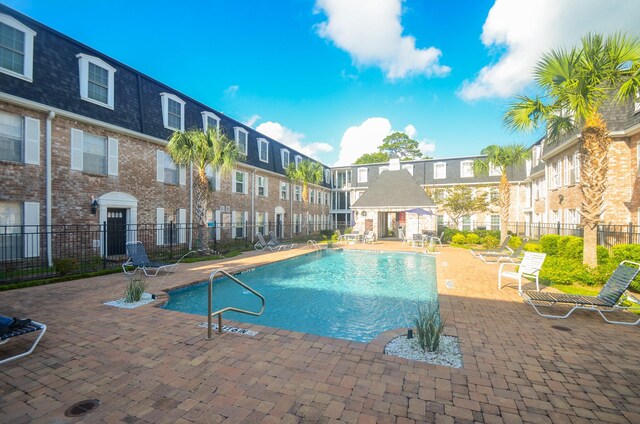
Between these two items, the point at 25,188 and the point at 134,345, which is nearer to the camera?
the point at 134,345

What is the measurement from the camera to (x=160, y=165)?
617 inches

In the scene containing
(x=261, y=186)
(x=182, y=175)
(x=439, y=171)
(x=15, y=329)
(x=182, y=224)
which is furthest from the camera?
(x=439, y=171)

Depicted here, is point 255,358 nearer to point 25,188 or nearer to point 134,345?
point 134,345

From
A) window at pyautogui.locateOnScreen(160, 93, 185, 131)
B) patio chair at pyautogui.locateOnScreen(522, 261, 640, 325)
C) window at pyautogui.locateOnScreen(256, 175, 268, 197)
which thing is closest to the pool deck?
patio chair at pyautogui.locateOnScreen(522, 261, 640, 325)

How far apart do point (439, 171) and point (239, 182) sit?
2306 centimetres

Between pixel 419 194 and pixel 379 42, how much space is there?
49.9ft

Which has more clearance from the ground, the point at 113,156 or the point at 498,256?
the point at 113,156

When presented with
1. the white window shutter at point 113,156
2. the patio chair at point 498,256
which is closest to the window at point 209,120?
the white window shutter at point 113,156

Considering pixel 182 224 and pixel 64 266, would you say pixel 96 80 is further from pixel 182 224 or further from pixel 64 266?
pixel 64 266

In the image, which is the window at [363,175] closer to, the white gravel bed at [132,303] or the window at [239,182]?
the window at [239,182]

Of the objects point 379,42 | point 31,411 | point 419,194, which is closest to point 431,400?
point 31,411

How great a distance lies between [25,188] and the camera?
1040 cm

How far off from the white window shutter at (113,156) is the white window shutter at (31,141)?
8.70 feet

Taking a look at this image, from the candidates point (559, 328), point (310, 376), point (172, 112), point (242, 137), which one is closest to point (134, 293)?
point (310, 376)
